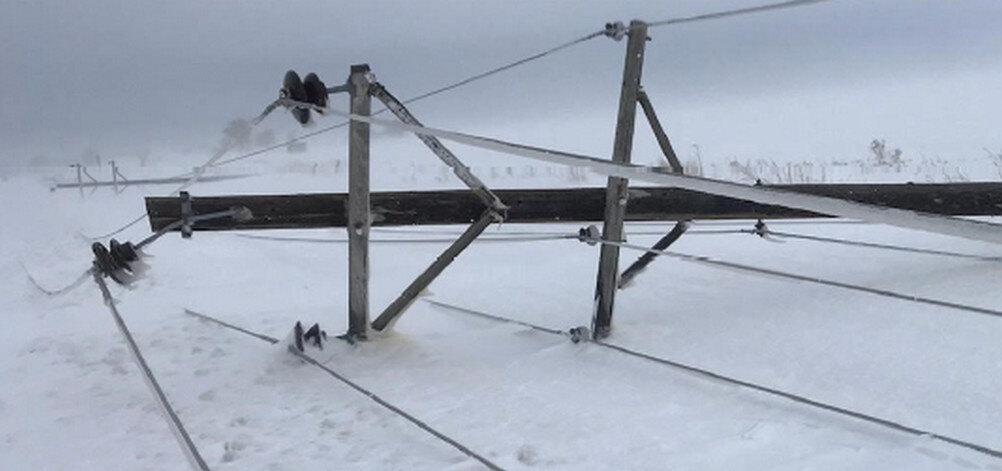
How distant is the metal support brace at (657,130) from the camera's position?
4438 mm

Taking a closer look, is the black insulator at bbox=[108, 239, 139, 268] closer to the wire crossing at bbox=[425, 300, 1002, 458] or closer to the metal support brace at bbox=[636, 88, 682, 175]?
the wire crossing at bbox=[425, 300, 1002, 458]

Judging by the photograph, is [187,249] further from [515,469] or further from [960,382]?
[960,382]

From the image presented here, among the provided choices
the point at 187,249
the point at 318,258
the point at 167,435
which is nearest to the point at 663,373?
the point at 167,435

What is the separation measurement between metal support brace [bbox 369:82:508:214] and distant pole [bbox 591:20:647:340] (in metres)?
0.65

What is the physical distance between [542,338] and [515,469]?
70.9 inches

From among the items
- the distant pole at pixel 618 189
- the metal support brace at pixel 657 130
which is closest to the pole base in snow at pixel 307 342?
the distant pole at pixel 618 189

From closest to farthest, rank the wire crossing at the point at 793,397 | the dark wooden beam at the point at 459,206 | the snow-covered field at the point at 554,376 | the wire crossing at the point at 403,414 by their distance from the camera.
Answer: the wire crossing at the point at 793,397 < the wire crossing at the point at 403,414 < the snow-covered field at the point at 554,376 < the dark wooden beam at the point at 459,206

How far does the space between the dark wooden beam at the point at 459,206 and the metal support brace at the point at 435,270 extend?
18 centimetres

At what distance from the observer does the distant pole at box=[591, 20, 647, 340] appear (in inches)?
170

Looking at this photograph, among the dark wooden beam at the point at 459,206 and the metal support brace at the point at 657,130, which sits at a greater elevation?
the metal support brace at the point at 657,130

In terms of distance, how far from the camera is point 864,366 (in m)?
3.61

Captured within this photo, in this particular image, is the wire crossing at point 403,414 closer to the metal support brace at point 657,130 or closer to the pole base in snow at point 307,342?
the pole base in snow at point 307,342

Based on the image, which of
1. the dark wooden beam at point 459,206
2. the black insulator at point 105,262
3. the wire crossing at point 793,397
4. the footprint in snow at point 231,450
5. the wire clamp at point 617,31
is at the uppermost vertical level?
the wire clamp at point 617,31

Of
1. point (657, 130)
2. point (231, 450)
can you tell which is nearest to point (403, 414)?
point (231, 450)
